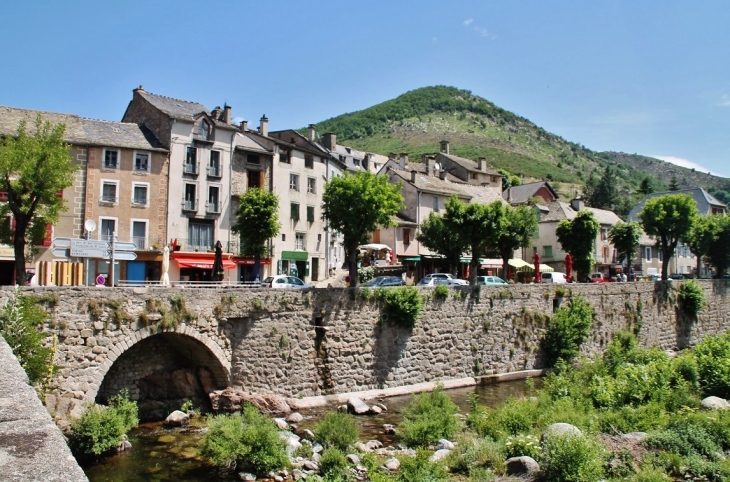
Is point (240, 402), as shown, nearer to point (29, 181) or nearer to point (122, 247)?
point (122, 247)

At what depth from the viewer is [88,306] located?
19172 mm

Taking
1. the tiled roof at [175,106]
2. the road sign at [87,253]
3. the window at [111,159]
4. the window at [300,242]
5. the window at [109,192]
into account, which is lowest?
the road sign at [87,253]

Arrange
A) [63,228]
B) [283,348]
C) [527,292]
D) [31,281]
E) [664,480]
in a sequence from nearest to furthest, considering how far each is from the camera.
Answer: [664,480] < [283,348] < [31,281] < [527,292] < [63,228]

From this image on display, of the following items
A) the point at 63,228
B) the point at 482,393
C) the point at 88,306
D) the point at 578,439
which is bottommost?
the point at 482,393

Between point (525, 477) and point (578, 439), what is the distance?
1683 mm

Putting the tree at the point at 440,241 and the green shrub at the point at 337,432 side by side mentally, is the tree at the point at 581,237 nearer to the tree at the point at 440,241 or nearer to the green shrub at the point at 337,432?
the tree at the point at 440,241

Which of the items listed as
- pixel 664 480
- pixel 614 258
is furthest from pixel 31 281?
pixel 614 258

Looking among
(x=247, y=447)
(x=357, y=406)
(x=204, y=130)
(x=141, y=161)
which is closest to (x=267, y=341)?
(x=357, y=406)

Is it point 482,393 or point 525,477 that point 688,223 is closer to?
point 482,393

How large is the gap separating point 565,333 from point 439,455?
19.0 metres

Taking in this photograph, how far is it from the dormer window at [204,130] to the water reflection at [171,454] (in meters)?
24.3

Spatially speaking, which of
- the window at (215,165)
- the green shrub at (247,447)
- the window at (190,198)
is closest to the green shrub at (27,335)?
the green shrub at (247,447)

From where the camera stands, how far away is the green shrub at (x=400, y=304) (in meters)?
27.1

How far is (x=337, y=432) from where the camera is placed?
58.4ft
